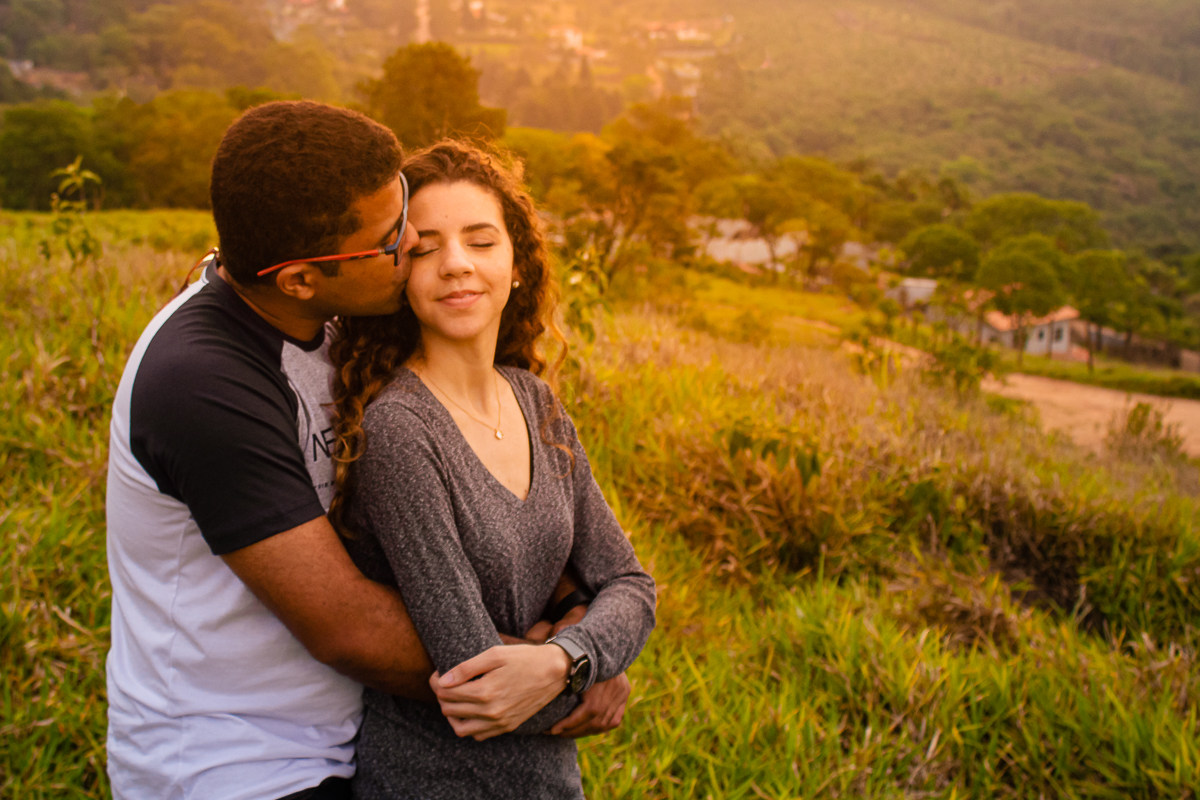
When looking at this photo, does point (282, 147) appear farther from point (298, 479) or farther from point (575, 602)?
point (575, 602)

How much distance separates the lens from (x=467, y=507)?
138 centimetres

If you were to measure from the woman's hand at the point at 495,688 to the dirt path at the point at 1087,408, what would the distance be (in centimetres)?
730

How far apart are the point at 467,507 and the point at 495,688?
1.10ft

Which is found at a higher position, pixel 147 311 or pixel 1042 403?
pixel 147 311

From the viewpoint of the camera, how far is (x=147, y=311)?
4.32 m

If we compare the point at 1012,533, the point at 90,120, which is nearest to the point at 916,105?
the point at 90,120

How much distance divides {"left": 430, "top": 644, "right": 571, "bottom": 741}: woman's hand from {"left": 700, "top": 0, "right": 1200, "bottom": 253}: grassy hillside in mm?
88167

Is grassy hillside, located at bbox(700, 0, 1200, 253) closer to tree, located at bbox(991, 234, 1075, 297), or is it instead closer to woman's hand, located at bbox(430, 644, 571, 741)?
tree, located at bbox(991, 234, 1075, 297)

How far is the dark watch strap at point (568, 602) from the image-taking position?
1.61 metres

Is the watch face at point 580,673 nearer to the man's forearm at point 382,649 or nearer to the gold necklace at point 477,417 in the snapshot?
the man's forearm at point 382,649

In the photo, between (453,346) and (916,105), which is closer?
(453,346)

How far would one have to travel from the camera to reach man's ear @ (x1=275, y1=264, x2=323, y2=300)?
4.36ft

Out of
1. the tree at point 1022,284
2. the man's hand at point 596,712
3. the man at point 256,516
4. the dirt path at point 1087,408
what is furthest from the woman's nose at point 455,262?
the tree at point 1022,284

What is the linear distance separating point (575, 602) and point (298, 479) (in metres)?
0.70
